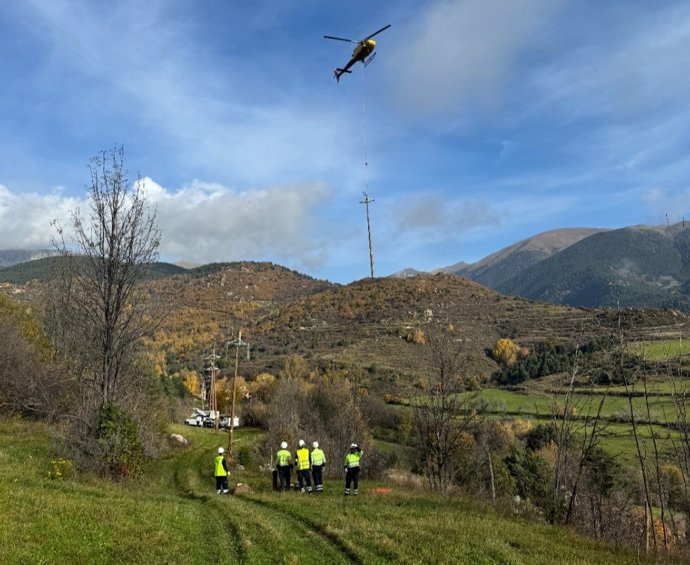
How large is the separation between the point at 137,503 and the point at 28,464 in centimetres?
586

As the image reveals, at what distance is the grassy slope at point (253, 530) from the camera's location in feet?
32.5

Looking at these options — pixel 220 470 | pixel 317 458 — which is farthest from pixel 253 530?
pixel 220 470

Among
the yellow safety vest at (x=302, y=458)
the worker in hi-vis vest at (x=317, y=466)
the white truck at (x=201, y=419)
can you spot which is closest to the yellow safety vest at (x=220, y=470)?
the yellow safety vest at (x=302, y=458)

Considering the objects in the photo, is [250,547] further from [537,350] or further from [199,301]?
[199,301]

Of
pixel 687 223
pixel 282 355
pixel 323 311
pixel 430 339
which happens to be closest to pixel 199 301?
pixel 323 311

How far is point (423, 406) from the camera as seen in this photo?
75.7ft

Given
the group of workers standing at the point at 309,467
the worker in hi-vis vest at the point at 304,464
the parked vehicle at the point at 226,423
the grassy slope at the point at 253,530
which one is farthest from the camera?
the parked vehicle at the point at 226,423

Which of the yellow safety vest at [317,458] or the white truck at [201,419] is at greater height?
the yellow safety vest at [317,458]

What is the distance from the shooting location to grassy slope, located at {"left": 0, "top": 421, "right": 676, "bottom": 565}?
32.5 ft

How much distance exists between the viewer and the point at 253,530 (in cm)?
1206

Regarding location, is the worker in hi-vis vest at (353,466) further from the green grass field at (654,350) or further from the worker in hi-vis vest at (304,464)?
the green grass field at (654,350)

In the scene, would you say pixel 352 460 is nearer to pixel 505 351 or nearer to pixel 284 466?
pixel 284 466

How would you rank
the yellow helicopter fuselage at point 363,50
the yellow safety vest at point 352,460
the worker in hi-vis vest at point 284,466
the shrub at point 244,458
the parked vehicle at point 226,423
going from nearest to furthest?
the yellow helicopter fuselage at point 363,50, the yellow safety vest at point 352,460, the worker in hi-vis vest at point 284,466, the shrub at point 244,458, the parked vehicle at point 226,423

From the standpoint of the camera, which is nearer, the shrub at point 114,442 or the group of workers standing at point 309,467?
the shrub at point 114,442
